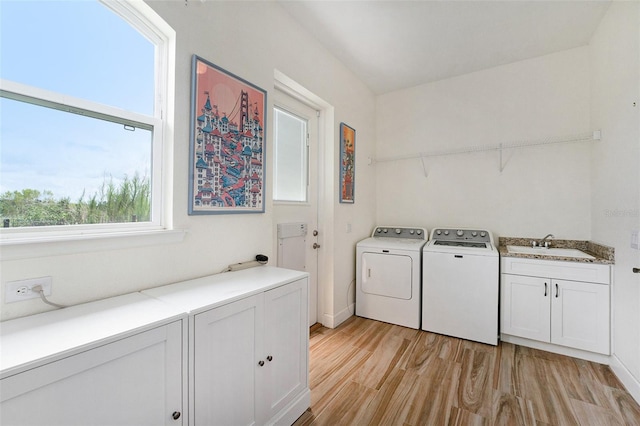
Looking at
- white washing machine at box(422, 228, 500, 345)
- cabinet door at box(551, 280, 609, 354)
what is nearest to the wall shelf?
white washing machine at box(422, 228, 500, 345)

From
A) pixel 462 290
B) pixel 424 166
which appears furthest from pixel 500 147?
pixel 462 290

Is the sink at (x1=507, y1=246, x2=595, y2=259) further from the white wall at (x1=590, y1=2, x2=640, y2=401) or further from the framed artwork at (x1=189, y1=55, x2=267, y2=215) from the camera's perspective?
the framed artwork at (x1=189, y1=55, x2=267, y2=215)

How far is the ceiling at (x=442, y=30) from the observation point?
2.15 m

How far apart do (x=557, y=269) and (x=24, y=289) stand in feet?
11.3

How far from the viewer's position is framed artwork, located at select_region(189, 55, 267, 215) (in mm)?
1527

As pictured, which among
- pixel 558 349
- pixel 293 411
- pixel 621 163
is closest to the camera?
pixel 293 411

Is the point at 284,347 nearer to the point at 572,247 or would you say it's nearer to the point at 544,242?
the point at 544,242

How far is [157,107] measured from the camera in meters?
1.46

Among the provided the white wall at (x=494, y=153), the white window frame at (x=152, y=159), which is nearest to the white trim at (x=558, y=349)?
the white wall at (x=494, y=153)

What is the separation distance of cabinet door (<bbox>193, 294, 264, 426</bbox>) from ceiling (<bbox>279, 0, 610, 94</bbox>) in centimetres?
232

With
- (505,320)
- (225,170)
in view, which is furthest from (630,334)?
(225,170)

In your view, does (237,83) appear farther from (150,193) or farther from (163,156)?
(150,193)

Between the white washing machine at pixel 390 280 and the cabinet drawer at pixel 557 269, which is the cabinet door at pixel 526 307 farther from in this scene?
the white washing machine at pixel 390 280

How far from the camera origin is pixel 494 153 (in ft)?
10.1
